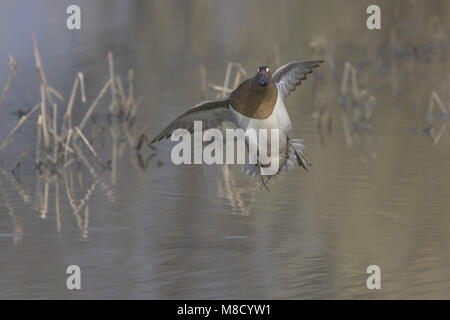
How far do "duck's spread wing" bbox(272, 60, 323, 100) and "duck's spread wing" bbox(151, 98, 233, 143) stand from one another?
0.41 metres

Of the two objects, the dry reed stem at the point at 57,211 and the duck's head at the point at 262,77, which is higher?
the duck's head at the point at 262,77

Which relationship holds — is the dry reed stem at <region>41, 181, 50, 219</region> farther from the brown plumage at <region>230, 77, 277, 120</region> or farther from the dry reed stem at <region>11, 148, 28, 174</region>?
the brown plumage at <region>230, 77, 277, 120</region>

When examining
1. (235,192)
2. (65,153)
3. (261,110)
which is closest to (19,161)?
(65,153)

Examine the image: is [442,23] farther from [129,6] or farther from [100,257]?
[100,257]

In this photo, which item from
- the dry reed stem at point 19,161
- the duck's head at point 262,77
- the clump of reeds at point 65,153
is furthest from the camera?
the dry reed stem at point 19,161

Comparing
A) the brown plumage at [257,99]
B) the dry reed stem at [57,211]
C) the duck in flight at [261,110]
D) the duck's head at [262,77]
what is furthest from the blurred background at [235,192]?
the duck's head at [262,77]

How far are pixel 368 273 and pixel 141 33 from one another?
13.3 meters

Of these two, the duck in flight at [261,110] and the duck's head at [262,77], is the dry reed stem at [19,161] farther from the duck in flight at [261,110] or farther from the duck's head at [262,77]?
the duck's head at [262,77]

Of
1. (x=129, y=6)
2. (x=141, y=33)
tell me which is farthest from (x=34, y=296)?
(x=129, y=6)

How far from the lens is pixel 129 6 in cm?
2367

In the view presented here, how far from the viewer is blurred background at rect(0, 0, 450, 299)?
795 centimetres

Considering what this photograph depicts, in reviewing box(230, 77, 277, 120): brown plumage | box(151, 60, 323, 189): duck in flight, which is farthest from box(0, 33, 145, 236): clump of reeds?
box(230, 77, 277, 120): brown plumage

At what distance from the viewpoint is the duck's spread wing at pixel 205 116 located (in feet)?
27.1

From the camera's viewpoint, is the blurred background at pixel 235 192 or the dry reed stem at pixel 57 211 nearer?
the blurred background at pixel 235 192
